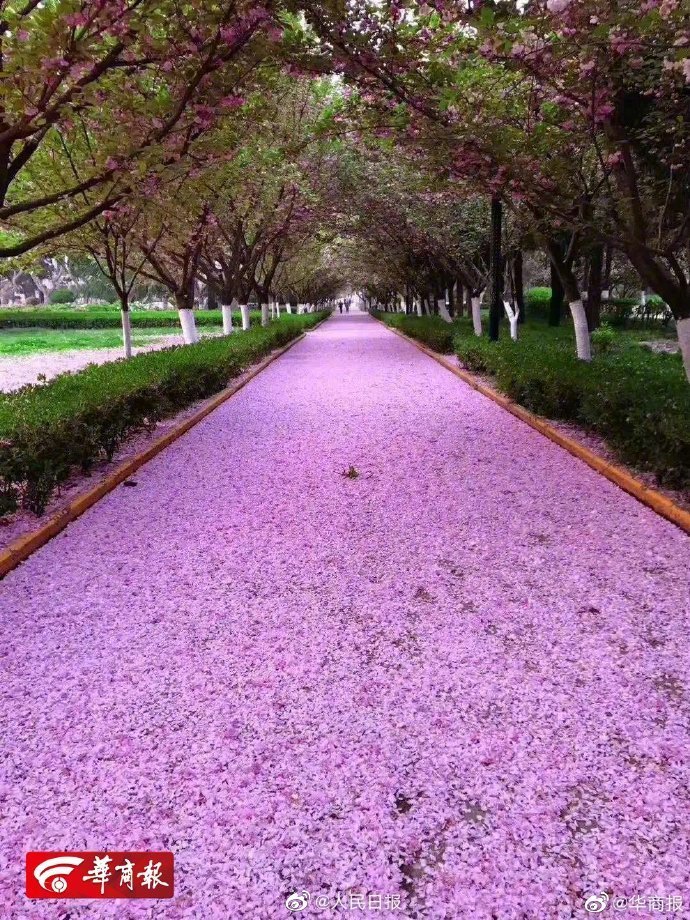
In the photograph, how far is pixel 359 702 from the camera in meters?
2.73

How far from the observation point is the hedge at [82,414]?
4935mm

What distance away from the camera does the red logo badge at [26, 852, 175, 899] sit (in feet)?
6.19

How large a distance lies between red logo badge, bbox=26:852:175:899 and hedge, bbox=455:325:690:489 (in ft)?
14.8

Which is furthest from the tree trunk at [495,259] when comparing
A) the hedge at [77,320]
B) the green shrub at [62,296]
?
the green shrub at [62,296]

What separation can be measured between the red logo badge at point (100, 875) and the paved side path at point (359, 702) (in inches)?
1.6

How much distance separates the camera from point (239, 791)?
2242 millimetres

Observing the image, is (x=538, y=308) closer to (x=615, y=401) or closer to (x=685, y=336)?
(x=685, y=336)

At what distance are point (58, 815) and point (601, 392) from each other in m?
6.11

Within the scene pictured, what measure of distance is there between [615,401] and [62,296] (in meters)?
75.8

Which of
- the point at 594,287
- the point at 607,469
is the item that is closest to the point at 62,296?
the point at 594,287

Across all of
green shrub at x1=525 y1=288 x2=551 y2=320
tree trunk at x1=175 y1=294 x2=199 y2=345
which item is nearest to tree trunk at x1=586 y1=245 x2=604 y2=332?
tree trunk at x1=175 y1=294 x2=199 y2=345

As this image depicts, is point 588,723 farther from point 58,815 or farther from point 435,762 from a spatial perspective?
point 58,815

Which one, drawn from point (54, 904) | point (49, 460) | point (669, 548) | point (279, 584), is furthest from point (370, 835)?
point (49, 460)

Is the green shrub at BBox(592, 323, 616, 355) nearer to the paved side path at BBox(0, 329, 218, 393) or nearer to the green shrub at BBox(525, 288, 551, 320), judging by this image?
the paved side path at BBox(0, 329, 218, 393)
